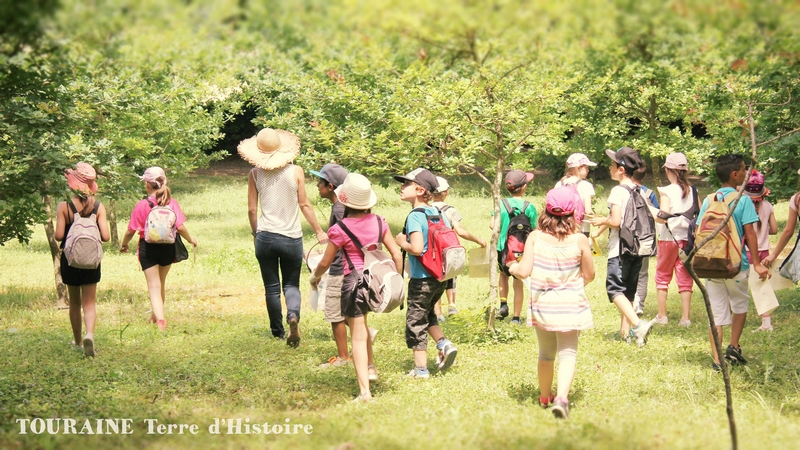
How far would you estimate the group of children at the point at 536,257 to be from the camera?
5.93 meters

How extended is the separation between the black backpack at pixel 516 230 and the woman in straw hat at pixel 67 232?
4.40 m

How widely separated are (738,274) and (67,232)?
6342 millimetres

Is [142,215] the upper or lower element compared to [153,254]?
upper

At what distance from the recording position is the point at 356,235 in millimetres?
6398

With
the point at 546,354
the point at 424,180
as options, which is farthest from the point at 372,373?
the point at 424,180

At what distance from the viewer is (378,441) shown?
519 cm

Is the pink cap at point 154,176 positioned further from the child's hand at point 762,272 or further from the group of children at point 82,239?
the child's hand at point 762,272

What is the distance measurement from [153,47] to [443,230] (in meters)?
3.10

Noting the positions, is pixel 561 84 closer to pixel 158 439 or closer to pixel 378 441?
pixel 378 441

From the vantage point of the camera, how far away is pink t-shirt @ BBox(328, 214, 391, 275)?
6.41 meters

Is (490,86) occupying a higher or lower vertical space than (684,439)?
higher

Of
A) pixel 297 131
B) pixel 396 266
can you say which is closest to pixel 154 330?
pixel 396 266

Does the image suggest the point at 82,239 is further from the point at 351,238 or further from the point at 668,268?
the point at 668,268
